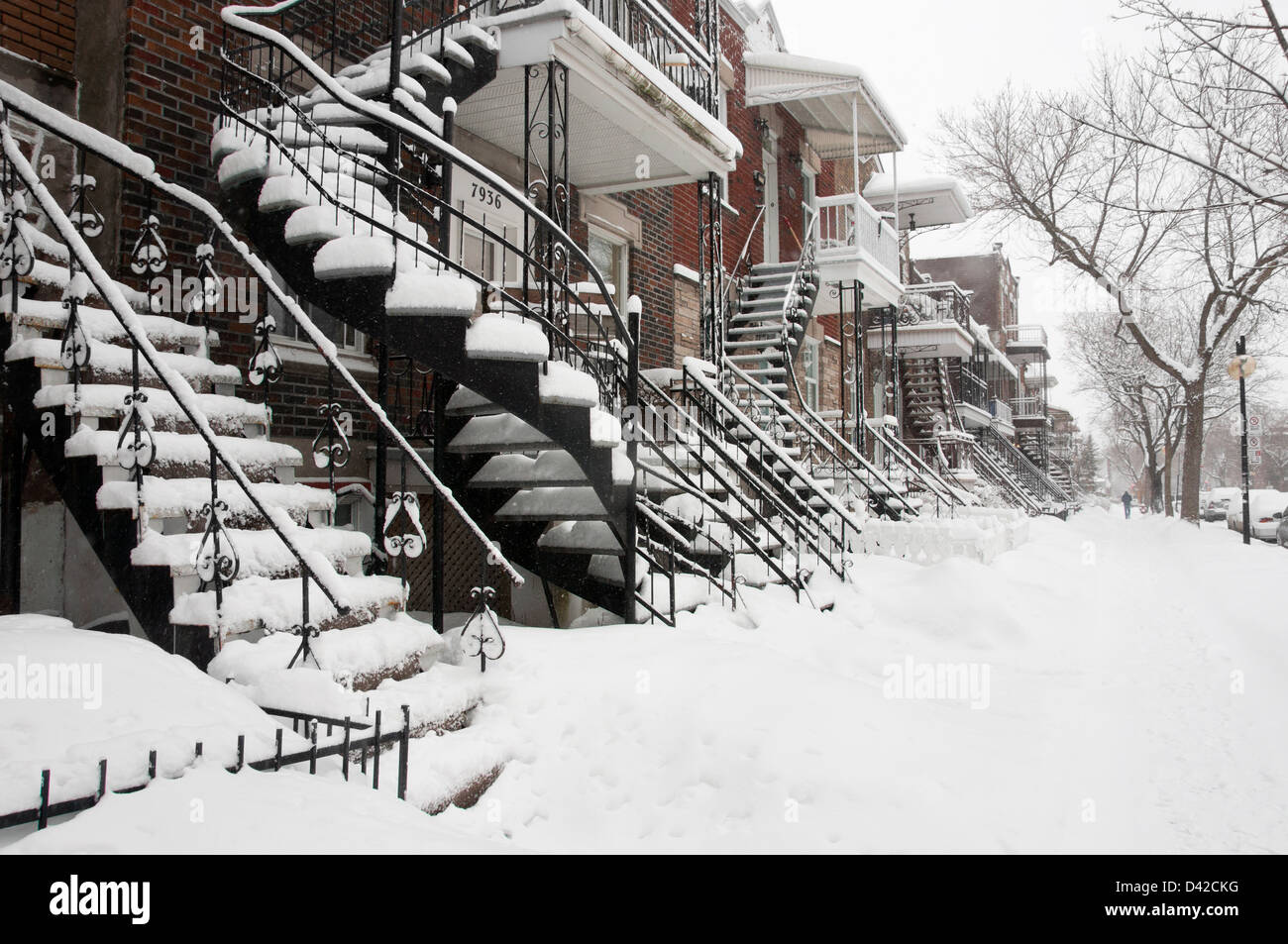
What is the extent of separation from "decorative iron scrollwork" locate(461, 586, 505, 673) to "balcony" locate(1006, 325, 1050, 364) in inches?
1833

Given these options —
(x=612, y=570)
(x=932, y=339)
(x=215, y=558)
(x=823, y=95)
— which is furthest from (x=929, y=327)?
(x=215, y=558)

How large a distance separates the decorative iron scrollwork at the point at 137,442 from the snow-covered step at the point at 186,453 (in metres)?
0.04

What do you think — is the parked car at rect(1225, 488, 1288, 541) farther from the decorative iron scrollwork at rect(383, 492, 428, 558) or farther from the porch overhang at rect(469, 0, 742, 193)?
the decorative iron scrollwork at rect(383, 492, 428, 558)

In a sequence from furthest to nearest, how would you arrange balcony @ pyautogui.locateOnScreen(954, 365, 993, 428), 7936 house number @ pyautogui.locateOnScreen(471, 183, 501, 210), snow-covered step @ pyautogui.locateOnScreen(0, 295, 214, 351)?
1. balcony @ pyautogui.locateOnScreen(954, 365, 993, 428)
2. 7936 house number @ pyautogui.locateOnScreen(471, 183, 501, 210)
3. snow-covered step @ pyautogui.locateOnScreen(0, 295, 214, 351)

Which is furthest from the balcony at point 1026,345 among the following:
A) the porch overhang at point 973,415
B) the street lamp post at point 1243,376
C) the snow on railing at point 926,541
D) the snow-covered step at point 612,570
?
the snow-covered step at point 612,570

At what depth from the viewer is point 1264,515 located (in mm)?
26641

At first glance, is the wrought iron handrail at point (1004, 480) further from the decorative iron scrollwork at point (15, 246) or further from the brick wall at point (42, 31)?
the decorative iron scrollwork at point (15, 246)

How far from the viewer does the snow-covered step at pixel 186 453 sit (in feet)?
14.4

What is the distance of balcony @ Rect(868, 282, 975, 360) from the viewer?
24109 mm

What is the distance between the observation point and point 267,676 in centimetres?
384

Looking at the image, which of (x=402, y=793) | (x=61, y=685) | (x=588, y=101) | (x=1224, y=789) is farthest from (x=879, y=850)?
(x=588, y=101)

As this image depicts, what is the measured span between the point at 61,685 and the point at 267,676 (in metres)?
0.76

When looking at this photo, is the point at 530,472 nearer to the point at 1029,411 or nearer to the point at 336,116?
the point at 336,116

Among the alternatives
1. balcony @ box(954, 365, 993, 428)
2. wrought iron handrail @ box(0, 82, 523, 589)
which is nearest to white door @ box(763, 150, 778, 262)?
wrought iron handrail @ box(0, 82, 523, 589)
